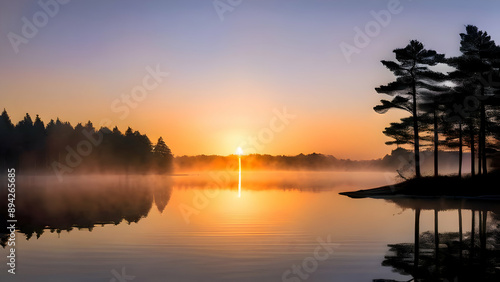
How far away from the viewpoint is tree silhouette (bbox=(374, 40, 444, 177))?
44000 mm

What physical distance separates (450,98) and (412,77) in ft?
13.8

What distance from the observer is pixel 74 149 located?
11444 centimetres

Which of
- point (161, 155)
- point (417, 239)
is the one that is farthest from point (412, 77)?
point (161, 155)

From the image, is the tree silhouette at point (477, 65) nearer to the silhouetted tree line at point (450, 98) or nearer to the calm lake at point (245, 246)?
the silhouetted tree line at point (450, 98)

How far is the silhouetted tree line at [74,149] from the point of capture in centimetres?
9594

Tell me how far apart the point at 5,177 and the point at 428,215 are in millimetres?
91502

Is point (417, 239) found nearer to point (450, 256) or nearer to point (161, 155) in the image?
point (450, 256)

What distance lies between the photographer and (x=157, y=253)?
14.7 m

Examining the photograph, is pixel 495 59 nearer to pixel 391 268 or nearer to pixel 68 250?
pixel 391 268

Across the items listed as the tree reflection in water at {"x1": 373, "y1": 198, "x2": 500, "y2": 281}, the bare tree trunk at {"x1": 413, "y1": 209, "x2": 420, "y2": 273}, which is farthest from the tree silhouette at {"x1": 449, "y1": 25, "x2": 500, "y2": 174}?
the tree reflection in water at {"x1": 373, "y1": 198, "x2": 500, "y2": 281}

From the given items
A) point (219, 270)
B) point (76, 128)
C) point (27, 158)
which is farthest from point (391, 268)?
point (76, 128)

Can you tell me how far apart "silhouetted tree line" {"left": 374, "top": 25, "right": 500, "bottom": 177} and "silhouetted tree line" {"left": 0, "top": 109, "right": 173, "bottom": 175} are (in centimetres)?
7987

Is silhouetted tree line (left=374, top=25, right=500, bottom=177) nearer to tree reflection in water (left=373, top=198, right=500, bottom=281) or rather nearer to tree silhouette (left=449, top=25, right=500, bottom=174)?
tree silhouette (left=449, top=25, right=500, bottom=174)

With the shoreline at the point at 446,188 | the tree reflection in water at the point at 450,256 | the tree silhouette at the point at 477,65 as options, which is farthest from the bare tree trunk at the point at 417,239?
the tree silhouette at the point at 477,65
